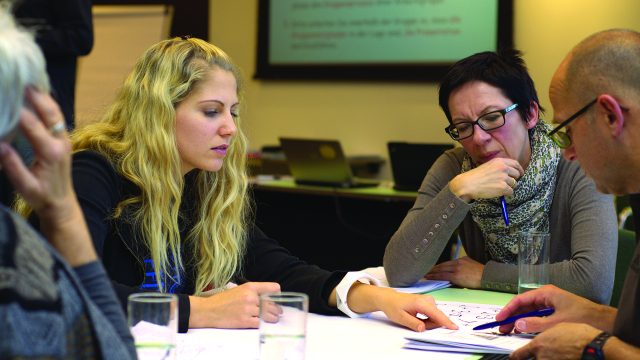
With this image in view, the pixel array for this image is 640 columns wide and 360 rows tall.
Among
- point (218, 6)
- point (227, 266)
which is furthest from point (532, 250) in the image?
point (218, 6)

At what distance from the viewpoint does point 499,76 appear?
2.56 metres

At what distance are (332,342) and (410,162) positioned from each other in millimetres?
2778

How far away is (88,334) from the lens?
102cm

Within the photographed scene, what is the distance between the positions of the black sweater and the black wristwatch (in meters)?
0.63

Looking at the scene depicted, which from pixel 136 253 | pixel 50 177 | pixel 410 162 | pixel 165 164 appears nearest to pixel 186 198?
pixel 165 164

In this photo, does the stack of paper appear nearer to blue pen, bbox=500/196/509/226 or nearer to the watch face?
the watch face

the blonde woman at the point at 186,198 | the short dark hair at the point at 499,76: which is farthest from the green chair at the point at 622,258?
the blonde woman at the point at 186,198

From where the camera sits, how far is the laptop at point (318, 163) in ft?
15.3

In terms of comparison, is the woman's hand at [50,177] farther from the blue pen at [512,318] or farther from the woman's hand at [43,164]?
the blue pen at [512,318]

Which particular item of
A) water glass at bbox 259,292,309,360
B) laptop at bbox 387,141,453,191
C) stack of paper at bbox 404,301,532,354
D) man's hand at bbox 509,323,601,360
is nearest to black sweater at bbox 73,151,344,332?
stack of paper at bbox 404,301,532,354

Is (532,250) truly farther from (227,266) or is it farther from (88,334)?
(88,334)

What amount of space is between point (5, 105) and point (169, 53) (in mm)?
1230

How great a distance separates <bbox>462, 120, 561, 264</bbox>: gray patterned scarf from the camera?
98.2 inches

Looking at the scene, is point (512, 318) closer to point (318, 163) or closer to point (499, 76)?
point (499, 76)
